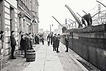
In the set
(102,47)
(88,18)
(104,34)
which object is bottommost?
(102,47)

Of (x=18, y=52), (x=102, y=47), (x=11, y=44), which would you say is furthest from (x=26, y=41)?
(x=102, y=47)

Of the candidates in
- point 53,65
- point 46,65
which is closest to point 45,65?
point 46,65

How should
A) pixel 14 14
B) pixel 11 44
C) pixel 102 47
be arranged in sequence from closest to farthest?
pixel 102 47 < pixel 11 44 < pixel 14 14

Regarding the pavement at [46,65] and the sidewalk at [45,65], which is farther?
the pavement at [46,65]

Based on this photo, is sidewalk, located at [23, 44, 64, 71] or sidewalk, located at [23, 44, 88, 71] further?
sidewalk, located at [23, 44, 88, 71]

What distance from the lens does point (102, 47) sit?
30.9 ft

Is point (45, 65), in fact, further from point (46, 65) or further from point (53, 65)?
point (53, 65)

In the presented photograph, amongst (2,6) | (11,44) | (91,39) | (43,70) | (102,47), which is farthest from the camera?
(11,44)

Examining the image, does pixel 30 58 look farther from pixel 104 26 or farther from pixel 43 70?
pixel 104 26

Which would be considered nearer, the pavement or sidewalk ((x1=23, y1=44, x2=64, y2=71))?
sidewalk ((x1=23, y1=44, x2=64, y2=71))

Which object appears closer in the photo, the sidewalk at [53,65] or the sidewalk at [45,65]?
the sidewalk at [45,65]

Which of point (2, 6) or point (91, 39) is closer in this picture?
point (2, 6)

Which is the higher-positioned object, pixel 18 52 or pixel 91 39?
pixel 91 39

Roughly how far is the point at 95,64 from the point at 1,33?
19.3ft
